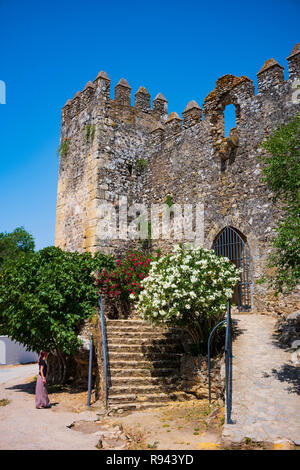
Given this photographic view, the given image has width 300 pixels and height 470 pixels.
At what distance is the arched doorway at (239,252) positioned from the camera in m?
10.2

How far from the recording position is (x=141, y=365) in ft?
26.6

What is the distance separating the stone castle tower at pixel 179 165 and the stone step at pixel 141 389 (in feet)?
10.6

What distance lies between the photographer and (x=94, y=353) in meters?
9.23

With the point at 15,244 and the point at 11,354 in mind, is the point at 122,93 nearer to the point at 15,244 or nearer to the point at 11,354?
the point at 11,354

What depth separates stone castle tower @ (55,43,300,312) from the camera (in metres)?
9.91

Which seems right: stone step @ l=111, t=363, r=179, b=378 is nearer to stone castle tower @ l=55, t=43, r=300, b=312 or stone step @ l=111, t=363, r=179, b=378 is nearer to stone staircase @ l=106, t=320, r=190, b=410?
stone staircase @ l=106, t=320, r=190, b=410

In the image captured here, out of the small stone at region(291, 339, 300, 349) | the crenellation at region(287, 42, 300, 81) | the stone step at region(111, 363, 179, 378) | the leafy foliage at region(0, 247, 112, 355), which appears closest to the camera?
the small stone at region(291, 339, 300, 349)

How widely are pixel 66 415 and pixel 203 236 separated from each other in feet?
20.5

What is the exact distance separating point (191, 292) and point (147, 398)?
2229 mm

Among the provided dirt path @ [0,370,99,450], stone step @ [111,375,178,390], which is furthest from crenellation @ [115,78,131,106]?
dirt path @ [0,370,99,450]

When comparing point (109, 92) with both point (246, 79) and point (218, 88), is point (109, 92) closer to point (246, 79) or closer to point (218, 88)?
point (218, 88)

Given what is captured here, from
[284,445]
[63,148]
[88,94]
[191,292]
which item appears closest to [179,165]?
[88,94]

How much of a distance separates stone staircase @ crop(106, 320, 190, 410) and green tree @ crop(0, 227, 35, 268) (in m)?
21.2
